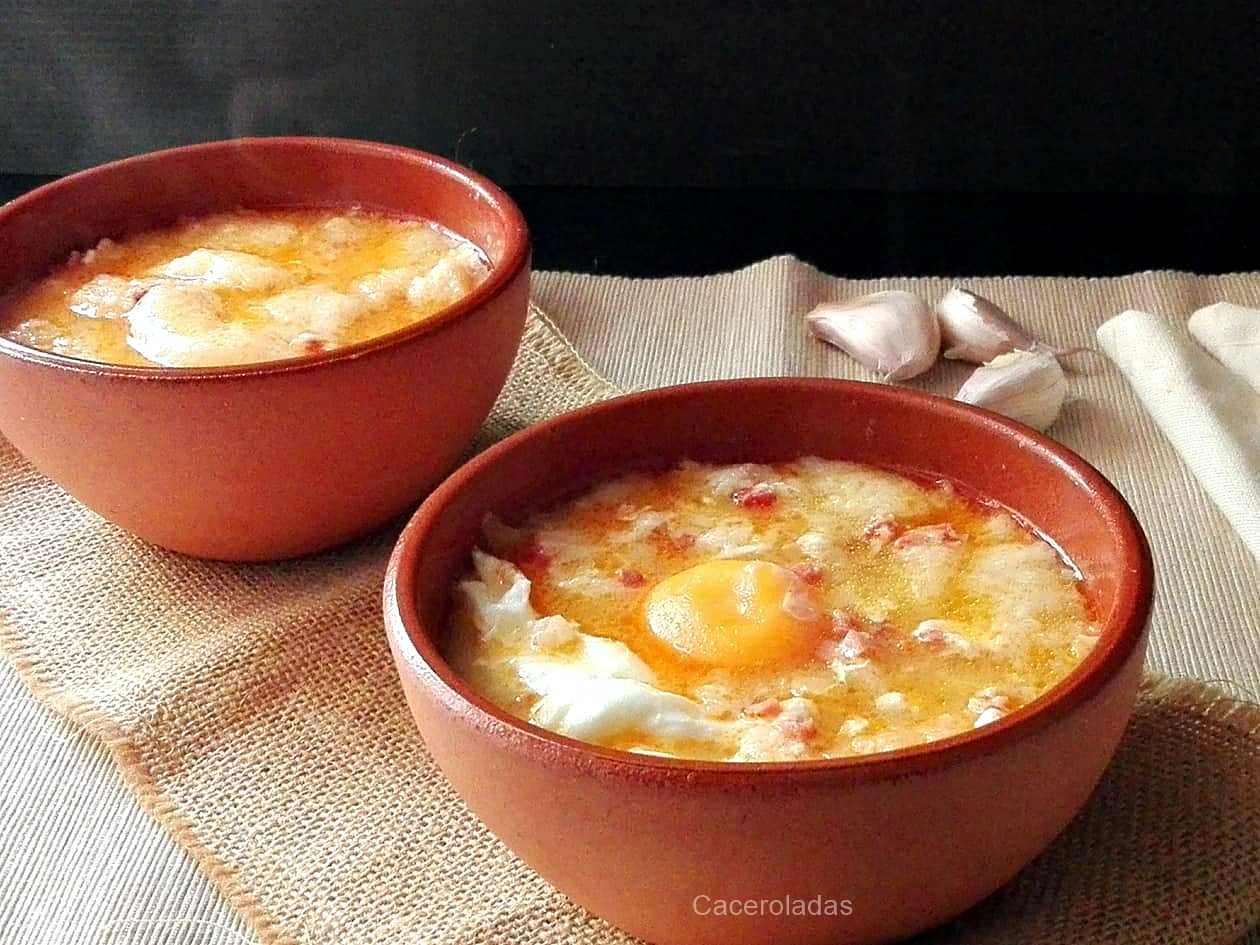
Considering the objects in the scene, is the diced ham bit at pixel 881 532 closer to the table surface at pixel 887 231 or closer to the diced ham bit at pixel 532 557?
the diced ham bit at pixel 532 557

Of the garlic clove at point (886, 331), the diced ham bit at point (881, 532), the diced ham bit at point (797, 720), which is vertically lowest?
the garlic clove at point (886, 331)

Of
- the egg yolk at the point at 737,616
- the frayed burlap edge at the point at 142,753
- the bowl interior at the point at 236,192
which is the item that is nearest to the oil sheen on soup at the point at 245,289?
the bowl interior at the point at 236,192

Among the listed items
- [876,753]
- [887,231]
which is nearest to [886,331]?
[887,231]

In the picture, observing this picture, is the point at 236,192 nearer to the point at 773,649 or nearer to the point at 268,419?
the point at 268,419

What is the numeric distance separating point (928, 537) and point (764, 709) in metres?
0.19

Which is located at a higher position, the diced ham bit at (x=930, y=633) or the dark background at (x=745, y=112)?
the diced ham bit at (x=930, y=633)

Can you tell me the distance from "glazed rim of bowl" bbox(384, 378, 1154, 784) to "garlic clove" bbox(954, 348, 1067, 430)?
39 cm

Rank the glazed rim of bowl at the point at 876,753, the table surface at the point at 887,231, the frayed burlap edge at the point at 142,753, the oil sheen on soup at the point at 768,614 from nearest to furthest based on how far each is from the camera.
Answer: the glazed rim of bowl at the point at 876,753 → the oil sheen on soup at the point at 768,614 → the frayed burlap edge at the point at 142,753 → the table surface at the point at 887,231

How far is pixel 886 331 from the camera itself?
1470 millimetres

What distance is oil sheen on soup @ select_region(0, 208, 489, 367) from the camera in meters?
1.15

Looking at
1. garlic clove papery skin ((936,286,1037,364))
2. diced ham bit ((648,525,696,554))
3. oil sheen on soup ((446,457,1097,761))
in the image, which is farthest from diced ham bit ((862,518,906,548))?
garlic clove papery skin ((936,286,1037,364))

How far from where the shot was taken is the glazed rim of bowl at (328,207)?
1.03 m

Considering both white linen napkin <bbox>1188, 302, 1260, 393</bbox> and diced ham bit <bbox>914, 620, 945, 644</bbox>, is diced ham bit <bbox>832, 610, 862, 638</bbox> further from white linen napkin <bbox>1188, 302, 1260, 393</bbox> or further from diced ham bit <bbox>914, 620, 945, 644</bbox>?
white linen napkin <bbox>1188, 302, 1260, 393</bbox>

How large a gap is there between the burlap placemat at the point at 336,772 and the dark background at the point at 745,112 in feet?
2.63
